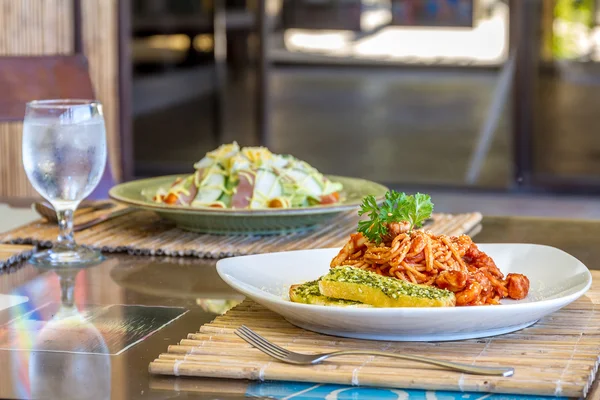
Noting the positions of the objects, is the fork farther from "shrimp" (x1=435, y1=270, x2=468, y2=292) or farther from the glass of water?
the glass of water

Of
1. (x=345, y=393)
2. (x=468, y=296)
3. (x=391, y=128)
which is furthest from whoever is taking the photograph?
(x=391, y=128)

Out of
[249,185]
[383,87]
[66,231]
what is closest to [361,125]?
[383,87]

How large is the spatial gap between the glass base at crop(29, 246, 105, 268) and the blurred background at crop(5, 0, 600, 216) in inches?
134

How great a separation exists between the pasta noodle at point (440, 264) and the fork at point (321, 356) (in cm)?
12

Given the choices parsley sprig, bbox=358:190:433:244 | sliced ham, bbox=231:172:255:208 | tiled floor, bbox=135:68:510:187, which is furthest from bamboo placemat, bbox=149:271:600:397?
tiled floor, bbox=135:68:510:187

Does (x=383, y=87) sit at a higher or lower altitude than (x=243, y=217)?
lower

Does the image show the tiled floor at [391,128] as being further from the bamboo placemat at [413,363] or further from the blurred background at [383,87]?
the bamboo placemat at [413,363]

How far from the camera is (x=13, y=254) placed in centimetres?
133

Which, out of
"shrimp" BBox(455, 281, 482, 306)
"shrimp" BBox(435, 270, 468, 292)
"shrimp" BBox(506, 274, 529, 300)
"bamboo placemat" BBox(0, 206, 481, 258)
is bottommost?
"bamboo placemat" BBox(0, 206, 481, 258)

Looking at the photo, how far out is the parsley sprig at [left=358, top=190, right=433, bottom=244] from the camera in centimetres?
102

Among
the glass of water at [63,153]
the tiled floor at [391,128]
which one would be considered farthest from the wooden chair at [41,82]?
the tiled floor at [391,128]

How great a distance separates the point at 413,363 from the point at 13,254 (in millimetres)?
671

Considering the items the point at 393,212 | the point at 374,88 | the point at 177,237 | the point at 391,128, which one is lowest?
the point at 391,128

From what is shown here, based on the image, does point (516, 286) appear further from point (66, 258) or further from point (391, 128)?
point (391, 128)
